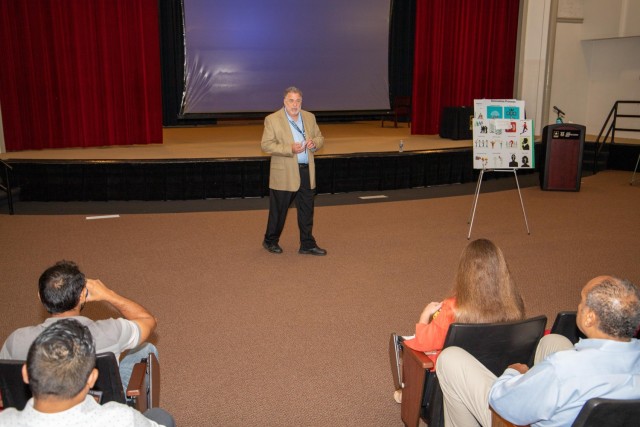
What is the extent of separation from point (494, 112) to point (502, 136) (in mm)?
249

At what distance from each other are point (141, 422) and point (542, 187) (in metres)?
7.94

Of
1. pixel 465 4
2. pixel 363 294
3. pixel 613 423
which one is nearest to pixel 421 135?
pixel 465 4

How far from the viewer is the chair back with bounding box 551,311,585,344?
2463mm

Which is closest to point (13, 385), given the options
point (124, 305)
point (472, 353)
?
point (124, 305)

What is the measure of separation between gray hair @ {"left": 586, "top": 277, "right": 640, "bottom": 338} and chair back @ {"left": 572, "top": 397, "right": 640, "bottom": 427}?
25 cm

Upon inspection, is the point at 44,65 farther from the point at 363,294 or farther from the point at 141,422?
the point at 141,422

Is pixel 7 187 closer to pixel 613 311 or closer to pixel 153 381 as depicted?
pixel 153 381

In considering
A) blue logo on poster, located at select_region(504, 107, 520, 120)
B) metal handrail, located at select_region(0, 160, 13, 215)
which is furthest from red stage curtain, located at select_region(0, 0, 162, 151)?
blue logo on poster, located at select_region(504, 107, 520, 120)

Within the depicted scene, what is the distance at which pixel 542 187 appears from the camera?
28.4 feet

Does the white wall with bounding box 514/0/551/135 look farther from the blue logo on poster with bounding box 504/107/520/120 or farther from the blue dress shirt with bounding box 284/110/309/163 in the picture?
the blue dress shirt with bounding box 284/110/309/163

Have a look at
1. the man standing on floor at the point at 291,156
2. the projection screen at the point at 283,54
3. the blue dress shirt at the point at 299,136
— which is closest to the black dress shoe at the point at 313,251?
the man standing on floor at the point at 291,156

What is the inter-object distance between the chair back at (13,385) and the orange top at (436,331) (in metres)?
1.46

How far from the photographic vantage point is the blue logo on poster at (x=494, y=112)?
606 centimetres

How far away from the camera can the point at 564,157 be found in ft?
27.8
